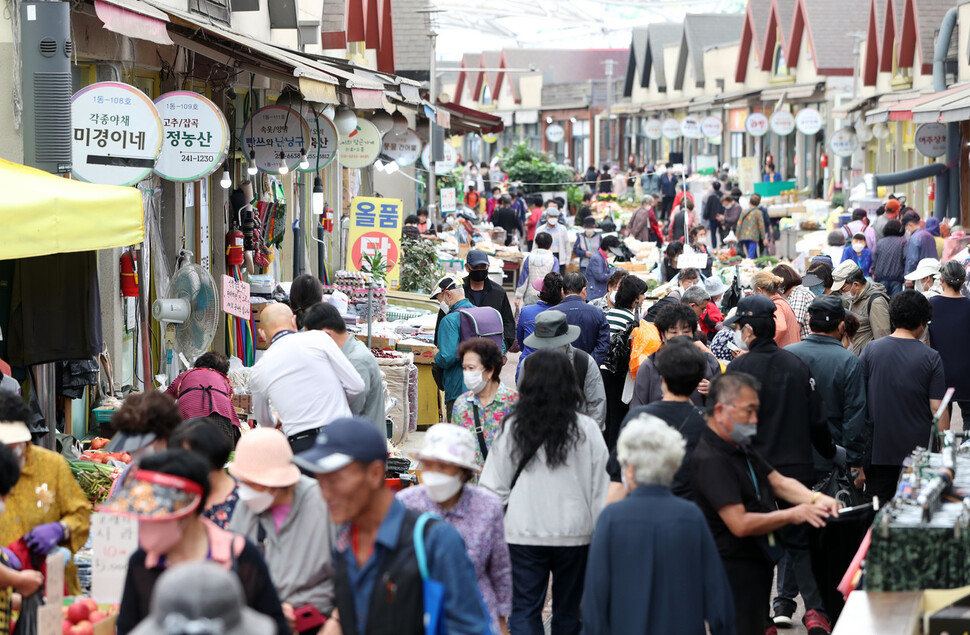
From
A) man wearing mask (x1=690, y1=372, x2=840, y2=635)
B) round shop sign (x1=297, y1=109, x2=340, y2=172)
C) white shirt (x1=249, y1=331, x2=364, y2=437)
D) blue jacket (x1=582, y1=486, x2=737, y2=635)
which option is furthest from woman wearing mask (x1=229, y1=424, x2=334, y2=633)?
round shop sign (x1=297, y1=109, x2=340, y2=172)

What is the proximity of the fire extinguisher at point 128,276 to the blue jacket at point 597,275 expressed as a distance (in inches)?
285

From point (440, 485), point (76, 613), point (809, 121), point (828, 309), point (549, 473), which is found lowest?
point (76, 613)

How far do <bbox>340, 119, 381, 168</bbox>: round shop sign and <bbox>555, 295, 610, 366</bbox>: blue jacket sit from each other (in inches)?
314

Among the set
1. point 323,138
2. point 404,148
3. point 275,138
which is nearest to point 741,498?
point 275,138

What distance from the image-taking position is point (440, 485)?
4.67 metres

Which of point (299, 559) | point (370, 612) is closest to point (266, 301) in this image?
point (299, 559)

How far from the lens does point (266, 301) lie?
1271cm

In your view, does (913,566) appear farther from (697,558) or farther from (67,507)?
(67,507)

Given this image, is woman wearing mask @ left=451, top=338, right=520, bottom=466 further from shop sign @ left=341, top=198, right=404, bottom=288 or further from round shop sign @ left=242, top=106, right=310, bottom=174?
shop sign @ left=341, top=198, right=404, bottom=288

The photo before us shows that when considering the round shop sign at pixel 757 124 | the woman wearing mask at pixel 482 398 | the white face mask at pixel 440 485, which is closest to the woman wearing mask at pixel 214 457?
the white face mask at pixel 440 485

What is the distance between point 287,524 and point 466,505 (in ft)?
2.19

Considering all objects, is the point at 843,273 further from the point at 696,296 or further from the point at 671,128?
the point at 671,128

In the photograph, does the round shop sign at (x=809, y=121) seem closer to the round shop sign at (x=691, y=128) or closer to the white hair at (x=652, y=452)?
the round shop sign at (x=691, y=128)

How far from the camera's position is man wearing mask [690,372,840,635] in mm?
5395
